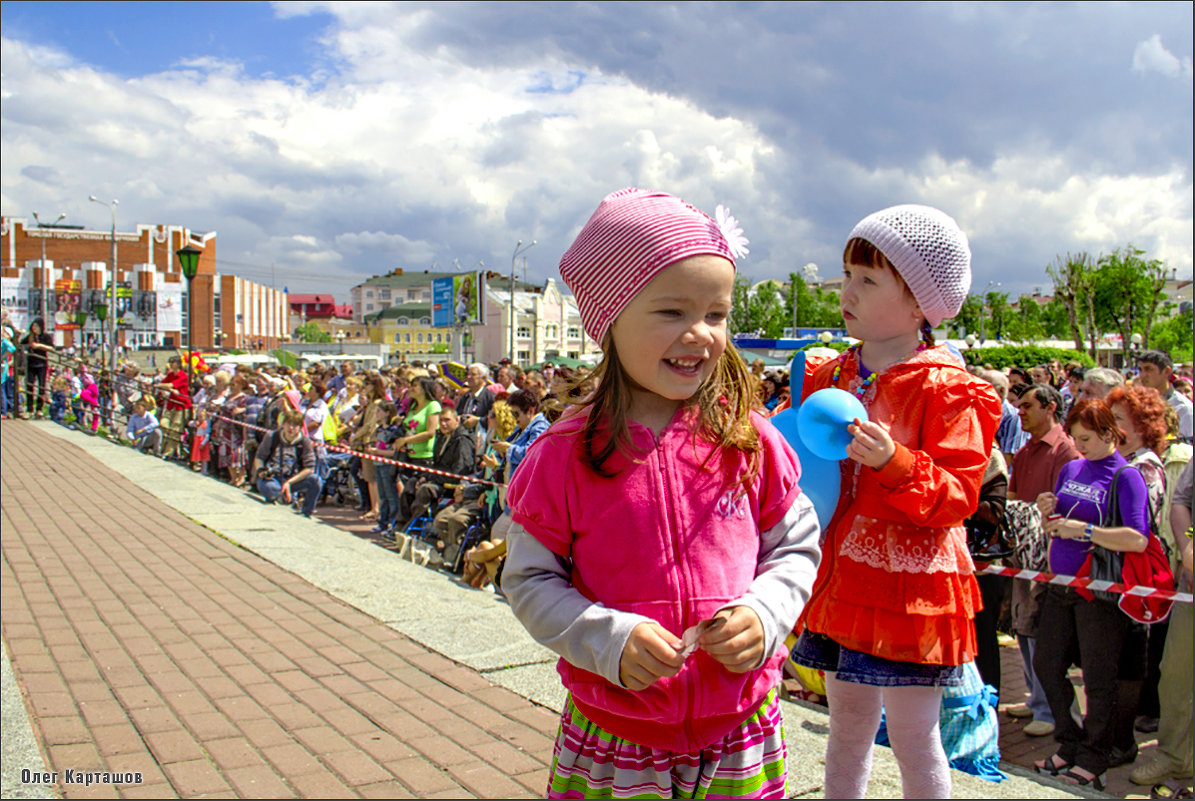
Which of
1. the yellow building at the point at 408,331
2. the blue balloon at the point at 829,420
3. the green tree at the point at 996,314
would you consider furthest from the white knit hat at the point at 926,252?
the yellow building at the point at 408,331

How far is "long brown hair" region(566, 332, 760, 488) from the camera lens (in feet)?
5.54

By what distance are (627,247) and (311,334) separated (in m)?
149

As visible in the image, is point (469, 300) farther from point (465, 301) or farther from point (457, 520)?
point (457, 520)

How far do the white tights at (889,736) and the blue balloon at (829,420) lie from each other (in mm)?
652

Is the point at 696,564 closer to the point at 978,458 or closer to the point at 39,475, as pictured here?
the point at 978,458

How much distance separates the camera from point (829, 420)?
203 centimetres

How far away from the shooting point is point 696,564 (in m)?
1.67

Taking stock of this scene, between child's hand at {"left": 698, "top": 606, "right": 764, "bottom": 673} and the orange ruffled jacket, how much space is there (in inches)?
25.3

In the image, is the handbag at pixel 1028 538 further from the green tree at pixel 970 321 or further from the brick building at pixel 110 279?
the brick building at pixel 110 279

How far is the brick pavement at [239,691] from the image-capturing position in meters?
3.43

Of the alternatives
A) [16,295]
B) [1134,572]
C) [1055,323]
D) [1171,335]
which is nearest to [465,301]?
[1055,323]

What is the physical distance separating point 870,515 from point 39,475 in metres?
12.6

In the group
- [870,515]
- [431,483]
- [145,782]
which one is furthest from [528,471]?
[431,483]

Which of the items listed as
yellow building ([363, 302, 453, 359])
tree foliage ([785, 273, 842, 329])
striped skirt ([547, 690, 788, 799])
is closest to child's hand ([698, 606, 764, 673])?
striped skirt ([547, 690, 788, 799])
